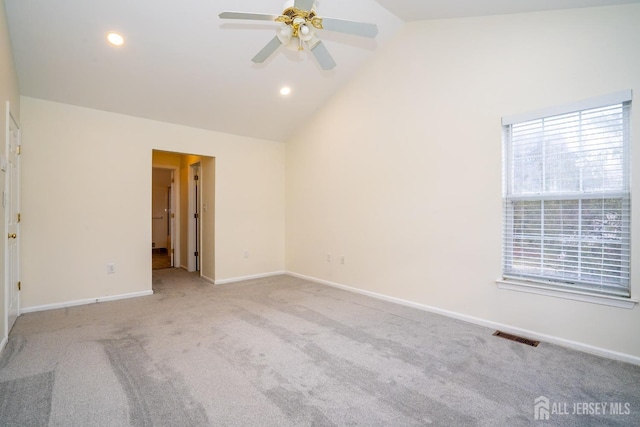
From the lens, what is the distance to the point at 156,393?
1.93 m

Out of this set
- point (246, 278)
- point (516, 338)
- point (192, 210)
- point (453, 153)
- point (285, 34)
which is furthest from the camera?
point (192, 210)

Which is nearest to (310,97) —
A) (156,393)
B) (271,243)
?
(271,243)

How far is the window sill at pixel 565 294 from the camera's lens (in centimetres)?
234

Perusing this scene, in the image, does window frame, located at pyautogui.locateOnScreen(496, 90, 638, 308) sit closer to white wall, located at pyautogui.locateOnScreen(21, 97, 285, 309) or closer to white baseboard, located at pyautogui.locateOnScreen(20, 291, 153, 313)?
white wall, located at pyautogui.locateOnScreen(21, 97, 285, 309)

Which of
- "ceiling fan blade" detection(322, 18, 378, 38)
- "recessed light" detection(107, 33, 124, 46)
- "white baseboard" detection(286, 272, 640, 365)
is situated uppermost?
"recessed light" detection(107, 33, 124, 46)

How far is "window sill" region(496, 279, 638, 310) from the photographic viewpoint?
92.2 inches

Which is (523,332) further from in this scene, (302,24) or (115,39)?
(115,39)

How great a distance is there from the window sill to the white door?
4639 millimetres

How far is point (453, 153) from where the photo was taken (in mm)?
3289

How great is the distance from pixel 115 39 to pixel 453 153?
12.0 ft

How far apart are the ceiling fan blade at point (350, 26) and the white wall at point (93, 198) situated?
3.17 meters

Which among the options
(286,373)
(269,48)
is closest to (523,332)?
(286,373)

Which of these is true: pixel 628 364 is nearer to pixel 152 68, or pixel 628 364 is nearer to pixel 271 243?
pixel 271 243

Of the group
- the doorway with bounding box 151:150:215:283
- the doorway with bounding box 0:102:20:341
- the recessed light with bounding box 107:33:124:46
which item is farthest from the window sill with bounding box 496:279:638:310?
the doorway with bounding box 0:102:20:341
